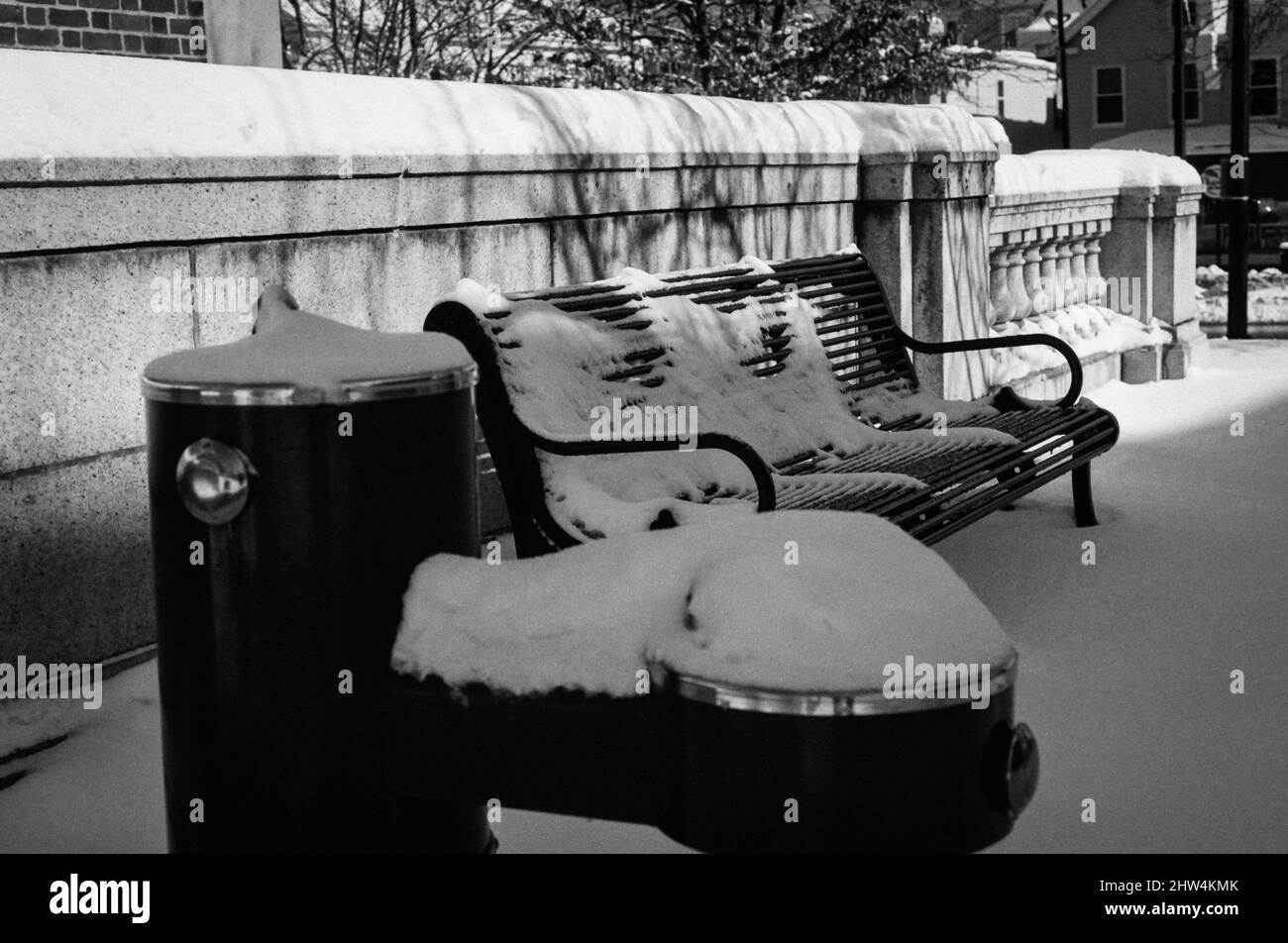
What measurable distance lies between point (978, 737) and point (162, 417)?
132 centimetres

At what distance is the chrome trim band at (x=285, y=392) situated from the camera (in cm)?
248

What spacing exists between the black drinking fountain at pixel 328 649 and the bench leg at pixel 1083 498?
13.3 feet

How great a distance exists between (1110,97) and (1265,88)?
4.33 metres

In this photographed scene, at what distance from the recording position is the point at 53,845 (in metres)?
3.31

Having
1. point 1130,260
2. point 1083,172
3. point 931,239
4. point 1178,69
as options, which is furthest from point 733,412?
point 1178,69

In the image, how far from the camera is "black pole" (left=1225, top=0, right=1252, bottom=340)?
14164 mm

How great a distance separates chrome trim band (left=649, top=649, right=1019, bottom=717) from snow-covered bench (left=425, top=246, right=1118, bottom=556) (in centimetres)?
181

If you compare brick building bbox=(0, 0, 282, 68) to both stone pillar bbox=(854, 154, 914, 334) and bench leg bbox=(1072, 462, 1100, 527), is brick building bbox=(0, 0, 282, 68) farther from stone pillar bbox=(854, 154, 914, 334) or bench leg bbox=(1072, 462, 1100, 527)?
bench leg bbox=(1072, 462, 1100, 527)

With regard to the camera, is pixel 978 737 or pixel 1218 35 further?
pixel 1218 35

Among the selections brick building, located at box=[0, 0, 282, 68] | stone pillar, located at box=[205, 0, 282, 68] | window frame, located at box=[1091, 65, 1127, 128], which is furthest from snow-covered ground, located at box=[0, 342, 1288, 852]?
window frame, located at box=[1091, 65, 1127, 128]

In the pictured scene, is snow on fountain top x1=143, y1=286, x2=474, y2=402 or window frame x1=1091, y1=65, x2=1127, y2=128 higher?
window frame x1=1091, y1=65, x2=1127, y2=128

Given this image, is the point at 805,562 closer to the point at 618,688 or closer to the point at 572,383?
the point at 618,688

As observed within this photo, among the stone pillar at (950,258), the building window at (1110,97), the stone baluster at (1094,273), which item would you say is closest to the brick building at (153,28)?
the stone pillar at (950,258)

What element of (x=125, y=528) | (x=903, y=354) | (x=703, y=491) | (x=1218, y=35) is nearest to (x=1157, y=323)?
(x=903, y=354)
